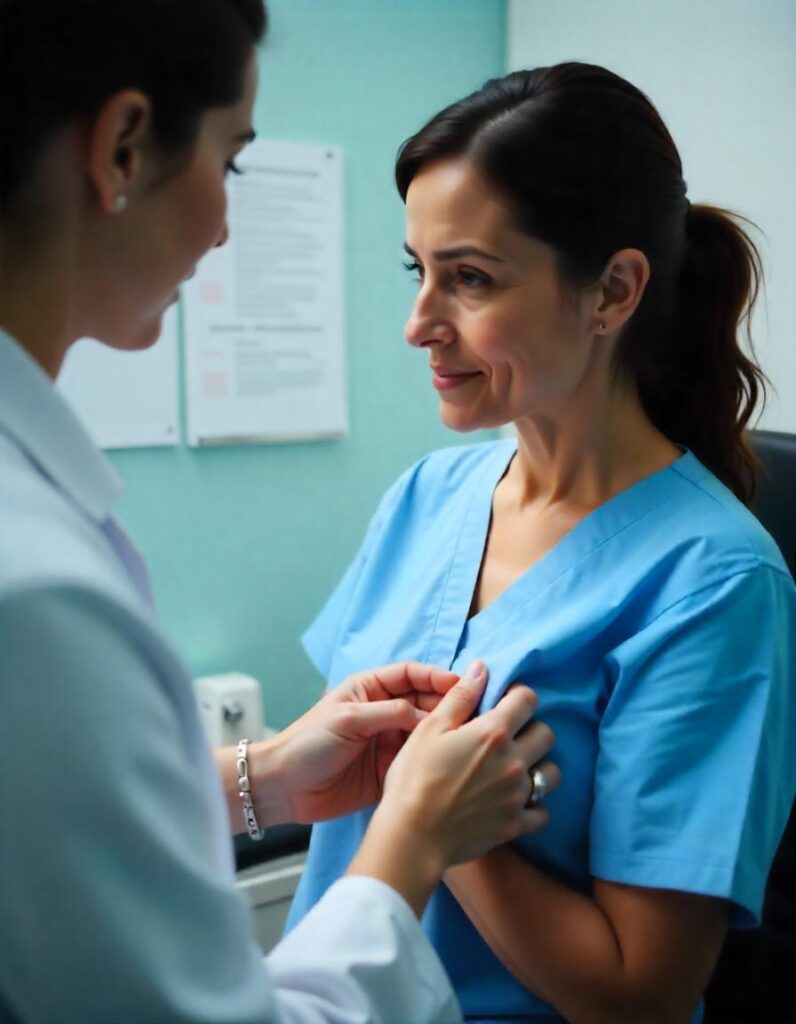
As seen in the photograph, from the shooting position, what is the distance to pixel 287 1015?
23.7 inches

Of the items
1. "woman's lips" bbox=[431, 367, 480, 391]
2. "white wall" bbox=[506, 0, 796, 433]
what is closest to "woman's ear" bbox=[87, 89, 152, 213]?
"woman's lips" bbox=[431, 367, 480, 391]

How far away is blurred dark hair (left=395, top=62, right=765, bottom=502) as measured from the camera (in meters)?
1.03

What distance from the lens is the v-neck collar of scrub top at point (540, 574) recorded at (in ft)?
3.56

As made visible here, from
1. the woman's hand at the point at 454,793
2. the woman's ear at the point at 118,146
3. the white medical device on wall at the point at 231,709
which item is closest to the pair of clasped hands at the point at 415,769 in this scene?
the woman's hand at the point at 454,793

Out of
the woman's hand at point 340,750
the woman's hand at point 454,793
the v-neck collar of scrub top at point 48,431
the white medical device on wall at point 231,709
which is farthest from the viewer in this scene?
the white medical device on wall at point 231,709

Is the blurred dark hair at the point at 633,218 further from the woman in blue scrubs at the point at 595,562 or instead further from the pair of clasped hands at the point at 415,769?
the pair of clasped hands at the point at 415,769

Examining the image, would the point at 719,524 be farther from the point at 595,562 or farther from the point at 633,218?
the point at 633,218

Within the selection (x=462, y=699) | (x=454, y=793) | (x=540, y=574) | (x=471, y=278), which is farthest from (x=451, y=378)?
(x=454, y=793)

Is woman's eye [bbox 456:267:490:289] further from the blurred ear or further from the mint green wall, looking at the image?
the mint green wall

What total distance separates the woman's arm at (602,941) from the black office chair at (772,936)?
0.27 m

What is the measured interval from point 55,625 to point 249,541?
1.57 m

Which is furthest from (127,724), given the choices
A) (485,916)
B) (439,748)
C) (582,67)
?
(582,67)

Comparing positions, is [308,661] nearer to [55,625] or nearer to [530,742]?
[530,742]

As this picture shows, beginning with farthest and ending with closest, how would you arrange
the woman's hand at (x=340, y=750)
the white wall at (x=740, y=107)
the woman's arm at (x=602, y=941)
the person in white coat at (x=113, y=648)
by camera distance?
1. the white wall at (x=740, y=107)
2. the woman's hand at (x=340, y=750)
3. the woman's arm at (x=602, y=941)
4. the person in white coat at (x=113, y=648)
